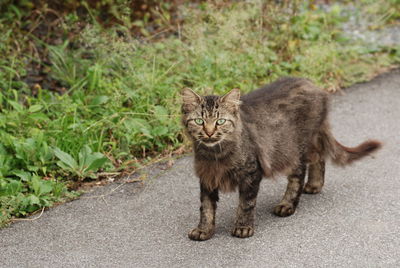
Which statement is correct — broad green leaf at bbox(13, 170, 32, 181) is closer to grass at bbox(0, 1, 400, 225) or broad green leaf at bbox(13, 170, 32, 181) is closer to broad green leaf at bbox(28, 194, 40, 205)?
grass at bbox(0, 1, 400, 225)

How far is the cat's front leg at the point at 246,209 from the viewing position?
4.30 meters

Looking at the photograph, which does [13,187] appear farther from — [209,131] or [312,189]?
[312,189]

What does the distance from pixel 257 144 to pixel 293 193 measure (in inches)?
21.9

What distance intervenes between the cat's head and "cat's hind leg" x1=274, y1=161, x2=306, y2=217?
725mm

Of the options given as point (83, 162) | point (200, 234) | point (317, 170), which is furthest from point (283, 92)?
point (83, 162)

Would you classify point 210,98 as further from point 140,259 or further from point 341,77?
point 341,77

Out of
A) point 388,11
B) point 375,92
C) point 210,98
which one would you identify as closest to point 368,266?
point 210,98

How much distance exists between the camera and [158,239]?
4.34m

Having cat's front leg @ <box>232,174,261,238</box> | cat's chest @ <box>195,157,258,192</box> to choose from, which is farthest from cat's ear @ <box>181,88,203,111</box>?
cat's front leg @ <box>232,174,261,238</box>

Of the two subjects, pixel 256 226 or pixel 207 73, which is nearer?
pixel 256 226

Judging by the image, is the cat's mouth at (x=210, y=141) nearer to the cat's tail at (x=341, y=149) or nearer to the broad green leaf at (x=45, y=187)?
the cat's tail at (x=341, y=149)

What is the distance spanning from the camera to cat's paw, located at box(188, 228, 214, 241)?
427cm

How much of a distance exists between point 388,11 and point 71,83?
4648 millimetres

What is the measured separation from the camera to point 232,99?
4246mm
